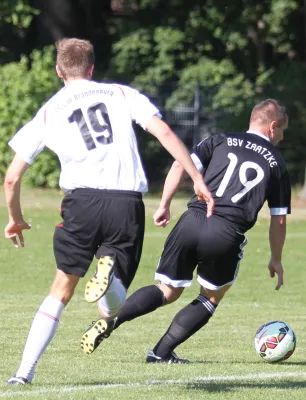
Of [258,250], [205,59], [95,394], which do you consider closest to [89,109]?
[95,394]

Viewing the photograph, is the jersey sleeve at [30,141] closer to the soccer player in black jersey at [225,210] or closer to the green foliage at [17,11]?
the soccer player in black jersey at [225,210]

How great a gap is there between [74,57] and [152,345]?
125 inches

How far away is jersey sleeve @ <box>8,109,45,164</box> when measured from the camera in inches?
242

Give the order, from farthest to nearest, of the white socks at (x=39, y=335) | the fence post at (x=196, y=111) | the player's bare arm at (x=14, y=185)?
the fence post at (x=196, y=111) < the white socks at (x=39, y=335) < the player's bare arm at (x=14, y=185)

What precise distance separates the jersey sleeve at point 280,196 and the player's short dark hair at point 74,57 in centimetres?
178

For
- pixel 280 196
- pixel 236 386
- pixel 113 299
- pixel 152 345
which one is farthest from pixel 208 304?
pixel 113 299

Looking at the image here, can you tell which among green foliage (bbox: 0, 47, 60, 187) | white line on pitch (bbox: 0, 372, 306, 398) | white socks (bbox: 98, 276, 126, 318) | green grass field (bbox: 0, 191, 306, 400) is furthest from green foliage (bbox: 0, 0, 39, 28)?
white socks (bbox: 98, 276, 126, 318)

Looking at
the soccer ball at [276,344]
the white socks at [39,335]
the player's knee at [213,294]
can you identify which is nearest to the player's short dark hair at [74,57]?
the white socks at [39,335]

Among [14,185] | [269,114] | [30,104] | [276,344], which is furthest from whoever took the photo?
[30,104]

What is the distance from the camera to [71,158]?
6234mm

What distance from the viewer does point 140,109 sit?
246 inches

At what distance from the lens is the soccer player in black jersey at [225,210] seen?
730 cm

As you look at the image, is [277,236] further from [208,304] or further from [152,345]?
[152,345]

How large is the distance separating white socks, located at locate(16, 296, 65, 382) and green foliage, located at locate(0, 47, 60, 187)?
18.1 metres
